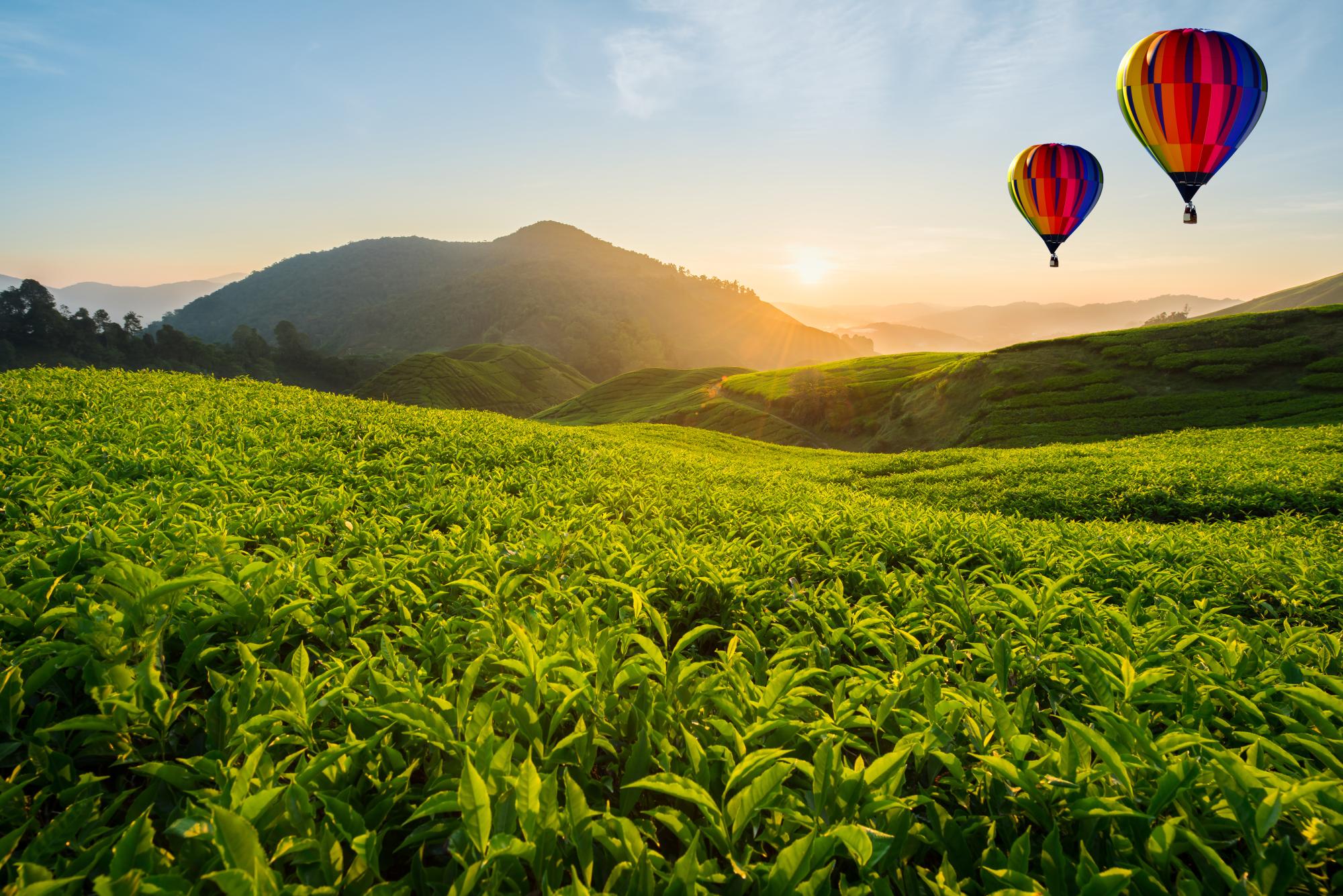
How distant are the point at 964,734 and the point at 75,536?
4282mm

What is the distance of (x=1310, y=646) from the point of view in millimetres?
2922

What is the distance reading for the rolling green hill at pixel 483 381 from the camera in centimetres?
9425

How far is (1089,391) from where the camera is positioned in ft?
114

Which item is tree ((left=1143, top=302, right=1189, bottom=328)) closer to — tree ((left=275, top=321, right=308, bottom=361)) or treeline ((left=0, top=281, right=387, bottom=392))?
treeline ((left=0, top=281, right=387, bottom=392))

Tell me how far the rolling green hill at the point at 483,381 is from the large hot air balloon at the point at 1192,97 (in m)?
73.3

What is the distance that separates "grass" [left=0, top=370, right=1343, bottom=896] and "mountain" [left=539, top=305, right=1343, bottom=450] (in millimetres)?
31880

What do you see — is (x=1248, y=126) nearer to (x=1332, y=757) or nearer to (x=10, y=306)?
(x=1332, y=757)

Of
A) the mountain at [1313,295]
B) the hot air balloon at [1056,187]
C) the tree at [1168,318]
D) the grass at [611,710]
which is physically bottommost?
the grass at [611,710]

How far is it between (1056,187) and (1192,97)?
6407 millimetres

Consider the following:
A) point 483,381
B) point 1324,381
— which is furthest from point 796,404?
point 483,381

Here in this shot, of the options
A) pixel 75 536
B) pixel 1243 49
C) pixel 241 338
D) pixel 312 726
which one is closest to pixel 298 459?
pixel 75 536

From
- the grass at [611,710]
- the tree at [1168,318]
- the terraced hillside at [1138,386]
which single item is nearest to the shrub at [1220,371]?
the terraced hillside at [1138,386]

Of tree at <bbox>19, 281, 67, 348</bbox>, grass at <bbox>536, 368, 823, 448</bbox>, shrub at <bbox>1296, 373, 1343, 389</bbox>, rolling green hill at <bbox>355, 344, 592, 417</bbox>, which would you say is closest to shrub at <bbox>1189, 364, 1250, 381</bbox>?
shrub at <bbox>1296, 373, 1343, 389</bbox>

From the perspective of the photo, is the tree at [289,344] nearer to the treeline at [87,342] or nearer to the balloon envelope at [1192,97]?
the treeline at [87,342]
